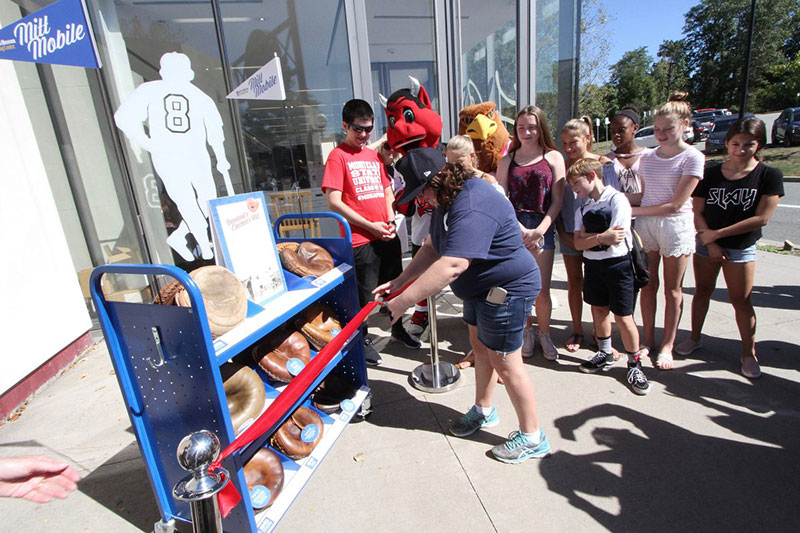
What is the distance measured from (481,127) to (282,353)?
246cm

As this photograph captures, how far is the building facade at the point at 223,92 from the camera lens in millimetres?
4031

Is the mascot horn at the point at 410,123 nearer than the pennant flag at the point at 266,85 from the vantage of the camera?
Yes

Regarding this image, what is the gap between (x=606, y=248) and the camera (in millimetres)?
2877

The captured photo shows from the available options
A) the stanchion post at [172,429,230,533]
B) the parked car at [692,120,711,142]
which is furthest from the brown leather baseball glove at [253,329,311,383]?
the parked car at [692,120,711,142]

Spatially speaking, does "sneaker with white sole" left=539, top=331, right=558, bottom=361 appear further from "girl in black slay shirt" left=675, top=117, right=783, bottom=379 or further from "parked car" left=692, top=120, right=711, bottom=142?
"parked car" left=692, top=120, right=711, bottom=142

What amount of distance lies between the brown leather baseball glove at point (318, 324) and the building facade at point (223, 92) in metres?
1.93

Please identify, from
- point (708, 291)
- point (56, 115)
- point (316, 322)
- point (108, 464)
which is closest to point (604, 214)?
point (708, 291)

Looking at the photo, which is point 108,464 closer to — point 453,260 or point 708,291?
point 453,260

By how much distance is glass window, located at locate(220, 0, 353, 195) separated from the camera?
5051mm

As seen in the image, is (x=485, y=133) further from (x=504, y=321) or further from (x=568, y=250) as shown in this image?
(x=504, y=321)

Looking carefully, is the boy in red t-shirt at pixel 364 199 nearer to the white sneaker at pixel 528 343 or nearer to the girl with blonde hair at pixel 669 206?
the white sneaker at pixel 528 343

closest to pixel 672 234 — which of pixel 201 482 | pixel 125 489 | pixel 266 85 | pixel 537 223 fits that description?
pixel 537 223

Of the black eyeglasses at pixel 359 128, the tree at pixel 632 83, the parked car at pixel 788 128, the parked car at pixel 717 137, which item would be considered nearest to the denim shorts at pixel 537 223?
the black eyeglasses at pixel 359 128

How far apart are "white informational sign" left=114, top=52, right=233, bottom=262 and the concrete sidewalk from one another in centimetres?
190
